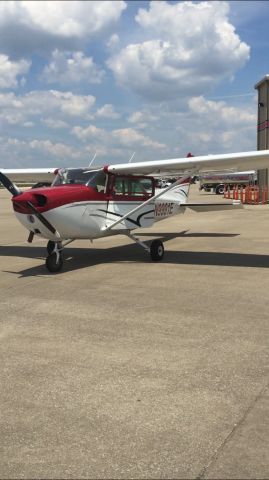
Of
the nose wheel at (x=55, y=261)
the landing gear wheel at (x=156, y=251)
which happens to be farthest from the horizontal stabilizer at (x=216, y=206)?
the nose wheel at (x=55, y=261)

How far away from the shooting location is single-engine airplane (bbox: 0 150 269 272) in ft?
28.5

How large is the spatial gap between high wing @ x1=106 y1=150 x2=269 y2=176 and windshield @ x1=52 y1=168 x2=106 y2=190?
31 cm

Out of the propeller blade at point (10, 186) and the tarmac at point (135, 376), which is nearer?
the tarmac at point (135, 376)

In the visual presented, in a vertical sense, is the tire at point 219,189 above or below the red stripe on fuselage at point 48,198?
above

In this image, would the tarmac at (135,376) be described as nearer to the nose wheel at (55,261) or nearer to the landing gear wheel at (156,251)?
the nose wheel at (55,261)

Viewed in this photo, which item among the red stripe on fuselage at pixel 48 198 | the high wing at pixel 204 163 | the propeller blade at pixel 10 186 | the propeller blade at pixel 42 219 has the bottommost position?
the propeller blade at pixel 42 219

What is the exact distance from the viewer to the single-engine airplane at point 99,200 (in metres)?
8.67

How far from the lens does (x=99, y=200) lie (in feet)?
32.1

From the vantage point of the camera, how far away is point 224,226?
17578 mm

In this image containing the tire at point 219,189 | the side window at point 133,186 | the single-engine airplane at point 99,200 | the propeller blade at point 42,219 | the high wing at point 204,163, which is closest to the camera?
the propeller blade at point 42,219

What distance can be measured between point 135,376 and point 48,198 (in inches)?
207

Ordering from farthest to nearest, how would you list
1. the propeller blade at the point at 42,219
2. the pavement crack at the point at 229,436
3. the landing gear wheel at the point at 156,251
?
the landing gear wheel at the point at 156,251, the propeller blade at the point at 42,219, the pavement crack at the point at 229,436

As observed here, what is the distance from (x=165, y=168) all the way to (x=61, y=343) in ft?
21.3

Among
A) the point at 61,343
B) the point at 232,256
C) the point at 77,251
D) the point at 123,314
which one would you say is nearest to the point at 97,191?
the point at 77,251
